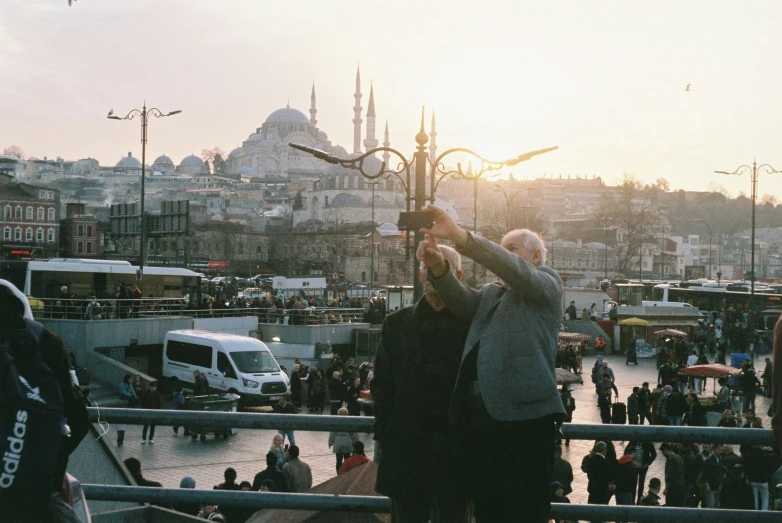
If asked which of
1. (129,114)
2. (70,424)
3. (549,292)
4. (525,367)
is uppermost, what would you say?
(129,114)

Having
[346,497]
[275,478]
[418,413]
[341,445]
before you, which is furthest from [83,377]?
[418,413]

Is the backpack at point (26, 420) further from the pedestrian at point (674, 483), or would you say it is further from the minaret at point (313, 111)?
the minaret at point (313, 111)

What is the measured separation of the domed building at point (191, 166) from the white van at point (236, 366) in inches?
5747

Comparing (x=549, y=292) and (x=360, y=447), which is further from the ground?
(x=549, y=292)

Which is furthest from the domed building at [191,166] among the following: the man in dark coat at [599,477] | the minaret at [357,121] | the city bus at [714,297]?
the man in dark coat at [599,477]

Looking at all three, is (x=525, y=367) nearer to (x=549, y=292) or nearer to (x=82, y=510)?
(x=549, y=292)

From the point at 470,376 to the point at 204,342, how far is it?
56.4 feet

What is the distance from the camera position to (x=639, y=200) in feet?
418

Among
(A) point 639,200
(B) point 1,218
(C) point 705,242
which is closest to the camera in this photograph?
(B) point 1,218

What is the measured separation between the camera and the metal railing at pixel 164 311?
21.9 meters

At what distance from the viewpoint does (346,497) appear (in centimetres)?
318

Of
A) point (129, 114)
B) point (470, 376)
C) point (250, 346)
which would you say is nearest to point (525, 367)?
point (470, 376)

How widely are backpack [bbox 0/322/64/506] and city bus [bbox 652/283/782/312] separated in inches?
1480

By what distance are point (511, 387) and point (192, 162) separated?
170 metres
